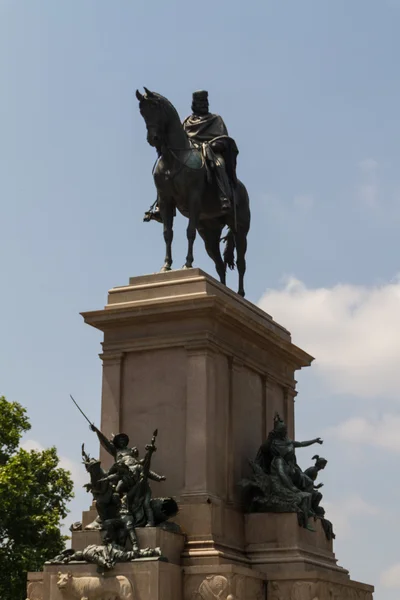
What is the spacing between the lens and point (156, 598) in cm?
2055

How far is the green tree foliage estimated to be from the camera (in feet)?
133

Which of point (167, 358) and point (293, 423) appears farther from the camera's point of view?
point (293, 423)

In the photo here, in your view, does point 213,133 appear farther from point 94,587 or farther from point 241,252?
point 94,587

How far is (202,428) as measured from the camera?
910 inches

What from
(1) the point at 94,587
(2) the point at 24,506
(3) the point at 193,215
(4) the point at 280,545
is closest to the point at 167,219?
(3) the point at 193,215

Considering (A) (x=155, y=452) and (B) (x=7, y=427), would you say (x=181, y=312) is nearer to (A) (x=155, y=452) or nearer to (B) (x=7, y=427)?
(A) (x=155, y=452)

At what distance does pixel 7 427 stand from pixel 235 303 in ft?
68.2

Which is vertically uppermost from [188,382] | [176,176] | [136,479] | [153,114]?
[153,114]

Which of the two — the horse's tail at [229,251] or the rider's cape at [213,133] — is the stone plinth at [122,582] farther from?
the rider's cape at [213,133]

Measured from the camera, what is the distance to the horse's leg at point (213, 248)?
92.4 ft

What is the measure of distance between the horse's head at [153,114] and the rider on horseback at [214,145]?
126 centimetres

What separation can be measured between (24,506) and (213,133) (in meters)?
19.3

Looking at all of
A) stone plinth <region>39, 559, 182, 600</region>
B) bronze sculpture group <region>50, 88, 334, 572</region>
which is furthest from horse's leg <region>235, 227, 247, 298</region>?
stone plinth <region>39, 559, 182, 600</region>

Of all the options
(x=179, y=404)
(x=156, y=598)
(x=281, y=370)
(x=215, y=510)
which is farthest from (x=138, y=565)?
(x=281, y=370)
